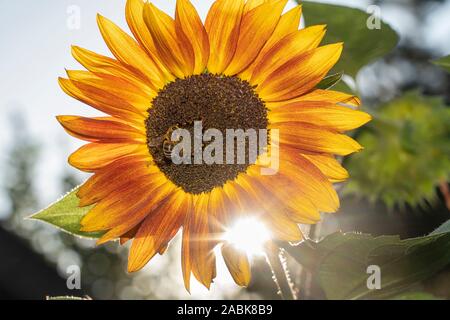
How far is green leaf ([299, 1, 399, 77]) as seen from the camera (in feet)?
2.87

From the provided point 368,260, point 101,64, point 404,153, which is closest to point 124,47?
point 101,64

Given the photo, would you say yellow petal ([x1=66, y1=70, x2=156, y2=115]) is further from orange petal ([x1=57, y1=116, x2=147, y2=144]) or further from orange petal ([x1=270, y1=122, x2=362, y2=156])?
orange petal ([x1=270, y1=122, x2=362, y2=156])

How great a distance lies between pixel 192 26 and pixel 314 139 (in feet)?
0.61

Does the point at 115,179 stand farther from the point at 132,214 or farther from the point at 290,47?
the point at 290,47

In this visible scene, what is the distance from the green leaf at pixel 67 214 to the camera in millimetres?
757

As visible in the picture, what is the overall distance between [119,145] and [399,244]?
38cm

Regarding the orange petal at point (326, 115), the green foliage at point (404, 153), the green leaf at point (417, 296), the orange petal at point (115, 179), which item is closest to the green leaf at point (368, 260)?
the green leaf at point (417, 296)

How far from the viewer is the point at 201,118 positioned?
77 centimetres

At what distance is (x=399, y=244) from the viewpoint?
0.62m

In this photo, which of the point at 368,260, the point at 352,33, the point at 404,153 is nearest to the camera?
the point at 368,260

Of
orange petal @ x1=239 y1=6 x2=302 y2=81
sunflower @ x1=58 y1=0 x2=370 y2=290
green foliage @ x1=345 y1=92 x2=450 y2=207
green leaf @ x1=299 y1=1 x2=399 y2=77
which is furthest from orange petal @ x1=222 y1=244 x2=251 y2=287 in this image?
green foliage @ x1=345 y1=92 x2=450 y2=207

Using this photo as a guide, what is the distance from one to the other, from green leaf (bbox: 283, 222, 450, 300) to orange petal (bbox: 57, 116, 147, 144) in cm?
26

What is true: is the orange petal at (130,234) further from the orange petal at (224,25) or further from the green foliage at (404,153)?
the green foliage at (404,153)

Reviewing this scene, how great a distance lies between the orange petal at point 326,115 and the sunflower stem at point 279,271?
15 centimetres
